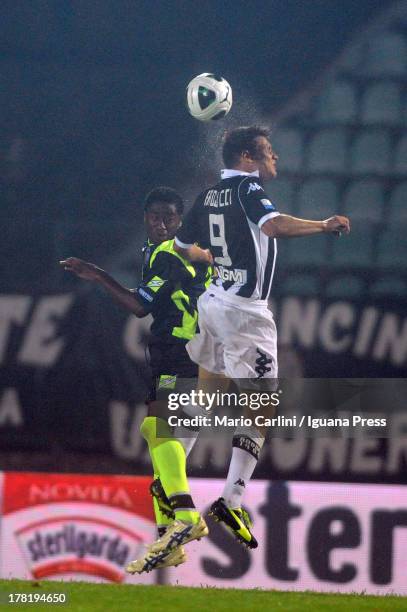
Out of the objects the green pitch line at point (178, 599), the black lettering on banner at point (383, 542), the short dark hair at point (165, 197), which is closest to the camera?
the green pitch line at point (178, 599)

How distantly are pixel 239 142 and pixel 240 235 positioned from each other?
41cm

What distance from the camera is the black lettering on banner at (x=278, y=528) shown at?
399 centimetres

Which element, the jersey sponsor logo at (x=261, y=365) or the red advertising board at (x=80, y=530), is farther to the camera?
the red advertising board at (x=80, y=530)

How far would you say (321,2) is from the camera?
401 cm

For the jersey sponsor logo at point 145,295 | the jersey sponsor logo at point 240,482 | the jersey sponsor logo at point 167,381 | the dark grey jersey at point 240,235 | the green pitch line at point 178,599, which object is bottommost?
the green pitch line at point 178,599

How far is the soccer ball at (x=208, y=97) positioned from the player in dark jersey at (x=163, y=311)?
0.37 metres

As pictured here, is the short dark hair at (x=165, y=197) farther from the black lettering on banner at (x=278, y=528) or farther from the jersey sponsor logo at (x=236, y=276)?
the black lettering on banner at (x=278, y=528)

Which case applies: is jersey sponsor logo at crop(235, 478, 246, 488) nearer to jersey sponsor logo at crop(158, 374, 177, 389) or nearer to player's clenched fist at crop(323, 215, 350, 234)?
jersey sponsor logo at crop(158, 374, 177, 389)

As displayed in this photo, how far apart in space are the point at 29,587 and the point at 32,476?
0.47 meters

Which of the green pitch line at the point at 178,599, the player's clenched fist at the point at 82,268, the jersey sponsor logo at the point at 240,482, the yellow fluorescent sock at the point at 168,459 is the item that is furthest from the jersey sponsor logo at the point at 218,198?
the green pitch line at the point at 178,599

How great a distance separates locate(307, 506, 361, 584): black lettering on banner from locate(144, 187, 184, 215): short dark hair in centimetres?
147

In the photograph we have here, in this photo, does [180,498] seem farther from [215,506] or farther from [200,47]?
[200,47]

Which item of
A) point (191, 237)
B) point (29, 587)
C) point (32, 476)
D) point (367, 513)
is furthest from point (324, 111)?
point (29, 587)

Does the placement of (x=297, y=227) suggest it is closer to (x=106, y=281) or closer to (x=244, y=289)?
(x=244, y=289)
